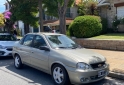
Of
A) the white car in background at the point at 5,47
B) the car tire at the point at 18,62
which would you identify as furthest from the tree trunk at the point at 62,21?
the car tire at the point at 18,62

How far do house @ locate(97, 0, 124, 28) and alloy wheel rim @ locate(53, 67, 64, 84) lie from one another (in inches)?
517

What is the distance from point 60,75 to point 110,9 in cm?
1423

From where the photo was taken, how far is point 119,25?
1686 cm

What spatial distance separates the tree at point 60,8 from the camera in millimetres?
10570

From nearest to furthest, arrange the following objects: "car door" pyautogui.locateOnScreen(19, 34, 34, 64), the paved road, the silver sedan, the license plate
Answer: the silver sedan
the license plate
the paved road
"car door" pyautogui.locateOnScreen(19, 34, 34, 64)

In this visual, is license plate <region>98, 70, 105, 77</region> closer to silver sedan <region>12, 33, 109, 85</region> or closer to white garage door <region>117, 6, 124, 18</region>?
silver sedan <region>12, 33, 109, 85</region>

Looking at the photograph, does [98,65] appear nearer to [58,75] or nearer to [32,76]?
[58,75]

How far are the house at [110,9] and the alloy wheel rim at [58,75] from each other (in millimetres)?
13121

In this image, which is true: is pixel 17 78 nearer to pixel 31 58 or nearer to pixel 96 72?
pixel 31 58

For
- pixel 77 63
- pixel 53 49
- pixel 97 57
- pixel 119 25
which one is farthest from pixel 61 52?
pixel 119 25

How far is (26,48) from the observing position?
24.1 ft

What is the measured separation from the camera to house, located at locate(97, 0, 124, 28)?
17.3 metres

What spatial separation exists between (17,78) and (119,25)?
12617 millimetres

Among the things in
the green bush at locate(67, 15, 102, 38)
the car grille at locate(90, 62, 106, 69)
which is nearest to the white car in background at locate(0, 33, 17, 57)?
the green bush at locate(67, 15, 102, 38)
